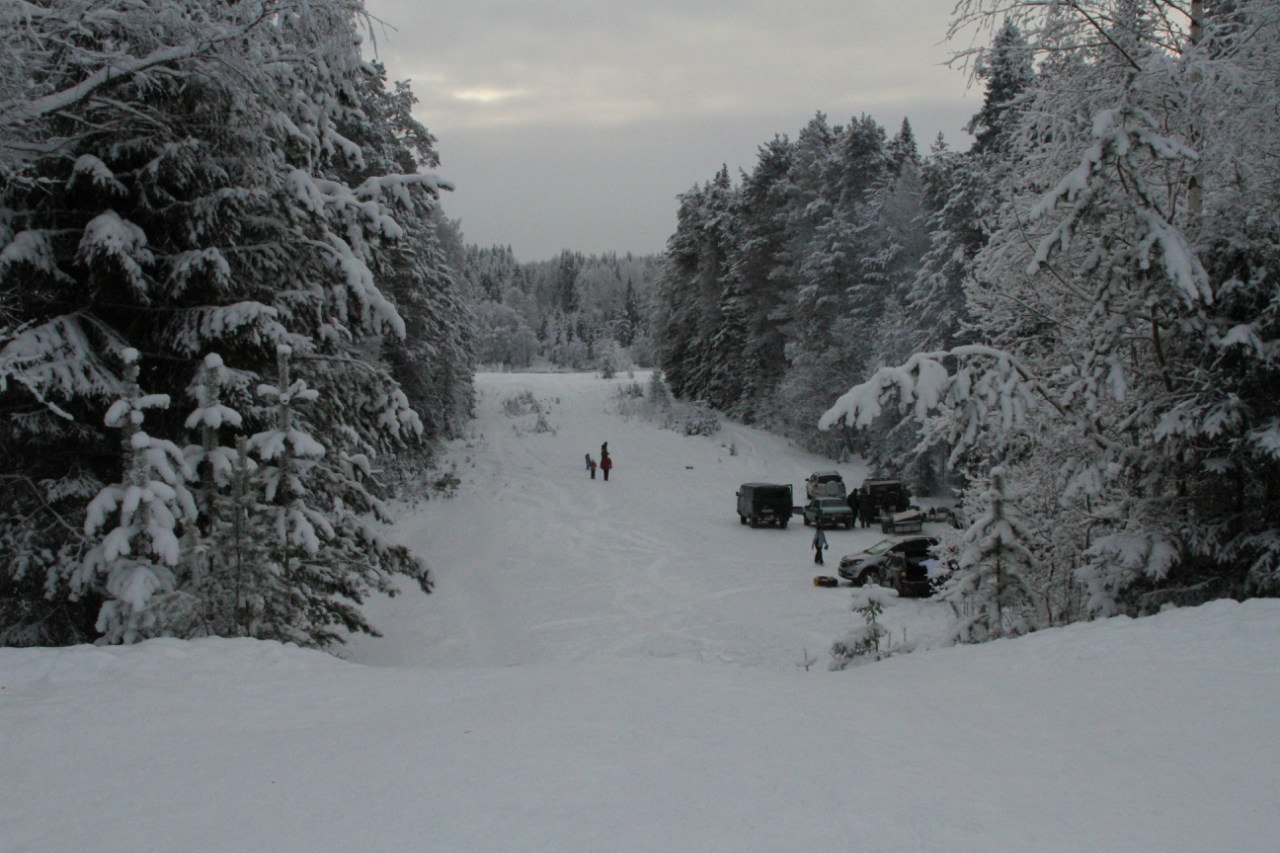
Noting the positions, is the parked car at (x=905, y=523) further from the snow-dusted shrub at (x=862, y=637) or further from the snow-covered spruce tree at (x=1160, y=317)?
the snow-dusted shrub at (x=862, y=637)

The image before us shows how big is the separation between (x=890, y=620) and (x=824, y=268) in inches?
1089

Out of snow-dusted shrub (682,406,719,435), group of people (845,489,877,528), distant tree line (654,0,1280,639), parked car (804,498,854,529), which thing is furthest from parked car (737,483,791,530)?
snow-dusted shrub (682,406,719,435)

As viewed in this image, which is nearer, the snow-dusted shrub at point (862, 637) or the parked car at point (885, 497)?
the snow-dusted shrub at point (862, 637)

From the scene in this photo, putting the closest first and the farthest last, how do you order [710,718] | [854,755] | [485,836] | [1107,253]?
[485,836]
[854,755]
[710,718]
[1107,253]

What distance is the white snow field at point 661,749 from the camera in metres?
3.63

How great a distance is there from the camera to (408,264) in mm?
25719

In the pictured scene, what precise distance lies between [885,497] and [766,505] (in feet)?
15.6

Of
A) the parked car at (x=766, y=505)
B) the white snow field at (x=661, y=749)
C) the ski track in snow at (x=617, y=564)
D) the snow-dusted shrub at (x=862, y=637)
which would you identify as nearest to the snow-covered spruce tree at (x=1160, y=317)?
the white snow field at (x=661, y=749)

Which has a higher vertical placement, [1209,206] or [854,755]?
[1209,206]

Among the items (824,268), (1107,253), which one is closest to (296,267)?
(1107,253)

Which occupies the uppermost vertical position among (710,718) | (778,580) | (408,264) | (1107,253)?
(408,264)

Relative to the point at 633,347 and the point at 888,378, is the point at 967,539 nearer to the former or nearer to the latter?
the point at 888,378

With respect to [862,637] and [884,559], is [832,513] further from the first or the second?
[862,637]

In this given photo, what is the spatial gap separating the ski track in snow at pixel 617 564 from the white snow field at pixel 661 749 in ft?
17.2
